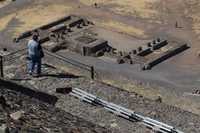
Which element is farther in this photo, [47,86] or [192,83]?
[192,83]

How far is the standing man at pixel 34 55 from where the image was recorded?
2258cm

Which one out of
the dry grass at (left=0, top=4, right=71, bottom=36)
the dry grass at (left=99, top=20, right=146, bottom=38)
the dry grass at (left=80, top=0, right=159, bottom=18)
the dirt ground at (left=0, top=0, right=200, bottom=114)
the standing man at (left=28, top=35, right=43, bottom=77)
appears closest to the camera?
the standing man at (left=28, top=35, right=43, bottom=77)

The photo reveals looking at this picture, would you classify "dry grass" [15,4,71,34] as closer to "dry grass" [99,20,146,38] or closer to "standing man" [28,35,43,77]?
"dry grass" [99,20,146,38]

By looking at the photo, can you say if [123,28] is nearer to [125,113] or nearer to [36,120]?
[125,113]

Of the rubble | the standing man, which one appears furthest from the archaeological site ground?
the standing man

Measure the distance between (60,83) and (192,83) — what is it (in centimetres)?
789

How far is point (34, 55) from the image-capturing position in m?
22.9

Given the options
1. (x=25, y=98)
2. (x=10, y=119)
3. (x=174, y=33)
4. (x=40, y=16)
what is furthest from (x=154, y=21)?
(x=10, y=119)

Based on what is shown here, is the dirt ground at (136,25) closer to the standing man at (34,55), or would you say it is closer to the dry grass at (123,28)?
the dry grass at (123,28)

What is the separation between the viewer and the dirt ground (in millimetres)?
29172

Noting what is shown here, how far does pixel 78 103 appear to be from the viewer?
21.4 m

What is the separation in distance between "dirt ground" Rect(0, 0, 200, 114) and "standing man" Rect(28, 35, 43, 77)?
5491 millimetres

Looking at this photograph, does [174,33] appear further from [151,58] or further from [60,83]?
[60,83]

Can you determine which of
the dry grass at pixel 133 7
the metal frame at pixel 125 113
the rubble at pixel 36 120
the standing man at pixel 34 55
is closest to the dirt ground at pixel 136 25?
the dry grass at pixel 133 7
